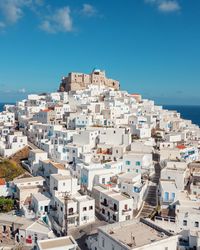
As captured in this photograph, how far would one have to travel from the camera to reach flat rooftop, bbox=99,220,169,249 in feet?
63.6

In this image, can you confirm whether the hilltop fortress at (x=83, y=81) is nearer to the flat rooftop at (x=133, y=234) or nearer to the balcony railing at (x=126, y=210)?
the balcony railing at (x=126, y=210)

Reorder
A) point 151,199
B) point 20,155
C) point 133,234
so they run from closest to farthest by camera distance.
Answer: point 133,234, point 151,199, point 20,155

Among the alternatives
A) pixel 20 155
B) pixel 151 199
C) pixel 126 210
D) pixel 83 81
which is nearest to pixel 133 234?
pixel 126 210

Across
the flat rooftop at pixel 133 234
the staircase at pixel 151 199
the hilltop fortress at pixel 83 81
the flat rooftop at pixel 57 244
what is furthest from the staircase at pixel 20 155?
the hilltop fortress at pixel 83 81

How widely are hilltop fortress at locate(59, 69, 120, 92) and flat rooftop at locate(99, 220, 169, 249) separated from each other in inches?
2315

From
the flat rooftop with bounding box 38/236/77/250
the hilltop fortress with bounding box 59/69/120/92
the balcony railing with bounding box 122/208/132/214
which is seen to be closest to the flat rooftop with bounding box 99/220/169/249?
the flat rooftop with bounding box 38/236/77/250

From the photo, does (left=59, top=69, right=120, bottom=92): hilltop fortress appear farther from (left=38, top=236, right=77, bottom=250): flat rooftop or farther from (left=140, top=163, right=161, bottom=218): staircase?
(left=38, top=236, right=77, bottom=250): flat rooftop

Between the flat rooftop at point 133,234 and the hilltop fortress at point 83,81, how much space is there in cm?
5880

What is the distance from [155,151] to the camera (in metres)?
42.4

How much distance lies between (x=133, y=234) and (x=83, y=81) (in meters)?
63.0

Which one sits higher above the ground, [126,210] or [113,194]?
[113,194]

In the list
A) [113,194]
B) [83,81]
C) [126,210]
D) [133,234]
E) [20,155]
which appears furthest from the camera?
[83,81]

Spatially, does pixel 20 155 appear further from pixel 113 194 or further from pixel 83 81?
pixel 83 81

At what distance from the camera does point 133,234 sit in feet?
67.9
